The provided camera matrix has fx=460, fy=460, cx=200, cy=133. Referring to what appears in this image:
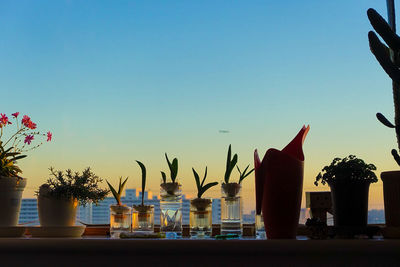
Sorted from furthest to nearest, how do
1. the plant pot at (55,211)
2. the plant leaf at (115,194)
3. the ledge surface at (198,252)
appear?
the plant leaf at (115,194)
the plant pot at (55,211)
the ledge surface at (198,252)

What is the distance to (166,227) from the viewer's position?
4.20 feet

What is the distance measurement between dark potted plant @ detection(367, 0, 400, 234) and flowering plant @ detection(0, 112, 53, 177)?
1061 millimetres

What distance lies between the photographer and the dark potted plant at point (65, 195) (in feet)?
4.16

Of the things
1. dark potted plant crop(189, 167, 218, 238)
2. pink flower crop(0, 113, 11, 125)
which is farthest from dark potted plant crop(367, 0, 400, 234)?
pink flower crop(0, 113, 11, 125)

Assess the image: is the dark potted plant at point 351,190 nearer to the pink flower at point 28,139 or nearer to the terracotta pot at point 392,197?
the terracotta pot at point 392,197

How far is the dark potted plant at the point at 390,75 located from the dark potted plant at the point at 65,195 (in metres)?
0.81

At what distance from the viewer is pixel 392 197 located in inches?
47.1

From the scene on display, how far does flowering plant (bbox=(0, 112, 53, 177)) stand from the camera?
1.38 meters

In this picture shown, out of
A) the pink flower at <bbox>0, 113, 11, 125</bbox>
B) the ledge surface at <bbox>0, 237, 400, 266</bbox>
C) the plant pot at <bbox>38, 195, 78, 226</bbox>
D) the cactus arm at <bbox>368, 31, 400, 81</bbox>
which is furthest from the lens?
the pink flower at <bbox>0, 113, 11, 125</bbox>

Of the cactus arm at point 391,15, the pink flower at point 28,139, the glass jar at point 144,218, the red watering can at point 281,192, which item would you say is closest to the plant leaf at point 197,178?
the glass jar at point 144,218

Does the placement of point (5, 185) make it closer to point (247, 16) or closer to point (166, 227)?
point (166, 227)

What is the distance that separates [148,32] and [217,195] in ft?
3.28

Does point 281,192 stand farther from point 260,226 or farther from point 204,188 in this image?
point 204,188

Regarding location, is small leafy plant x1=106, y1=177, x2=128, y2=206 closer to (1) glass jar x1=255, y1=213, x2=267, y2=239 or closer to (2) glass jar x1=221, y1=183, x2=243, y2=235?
(2) glass jar x1=221, y1=183, x2=243, y2=235
